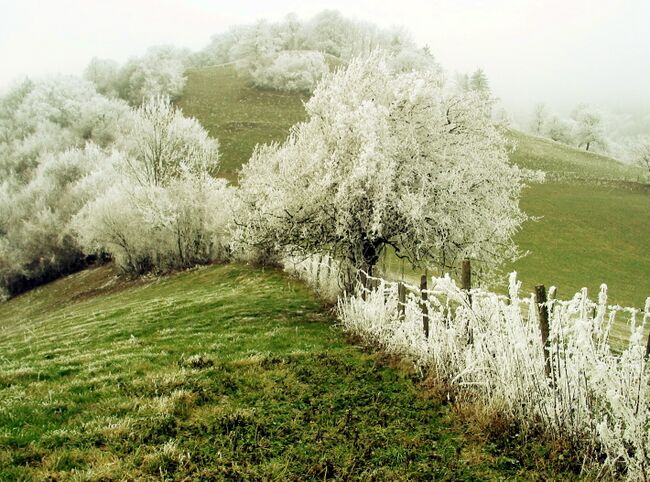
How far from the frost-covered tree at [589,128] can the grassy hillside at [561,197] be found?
2296cm

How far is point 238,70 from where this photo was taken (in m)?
114

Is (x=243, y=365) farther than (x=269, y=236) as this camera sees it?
No

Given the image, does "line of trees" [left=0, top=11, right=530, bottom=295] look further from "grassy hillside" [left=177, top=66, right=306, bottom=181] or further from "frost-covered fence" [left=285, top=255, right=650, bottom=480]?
"frost-covered fence" [left=285, top=255, right=650, bottom=480]

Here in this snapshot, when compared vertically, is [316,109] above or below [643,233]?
above

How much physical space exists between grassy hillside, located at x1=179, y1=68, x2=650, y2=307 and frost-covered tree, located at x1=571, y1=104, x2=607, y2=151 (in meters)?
23.0

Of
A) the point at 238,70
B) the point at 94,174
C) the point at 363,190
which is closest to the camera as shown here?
the point at 363,190

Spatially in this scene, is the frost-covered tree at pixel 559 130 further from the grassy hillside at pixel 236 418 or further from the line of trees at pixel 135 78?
the grassy hillside at pixel 236 418

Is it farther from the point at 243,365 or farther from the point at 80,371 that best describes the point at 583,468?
the point at 80,371

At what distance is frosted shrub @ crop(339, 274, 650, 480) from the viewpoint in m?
6.05

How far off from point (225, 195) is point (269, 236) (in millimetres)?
22912

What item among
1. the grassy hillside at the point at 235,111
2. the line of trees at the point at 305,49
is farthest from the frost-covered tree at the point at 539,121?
the grassy hillside at the point at 235,111

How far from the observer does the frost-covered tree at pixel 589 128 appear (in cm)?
11500

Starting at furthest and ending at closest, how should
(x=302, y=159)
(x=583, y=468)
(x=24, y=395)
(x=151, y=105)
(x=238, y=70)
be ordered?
1. (x=238, y=70)
2. (x=151, y=105)
3. (x=302, y=159)
4. (x=24, y=395)
5. (x=583, y=468)

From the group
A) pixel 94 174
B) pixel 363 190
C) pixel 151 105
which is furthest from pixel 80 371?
pixel 94 174
